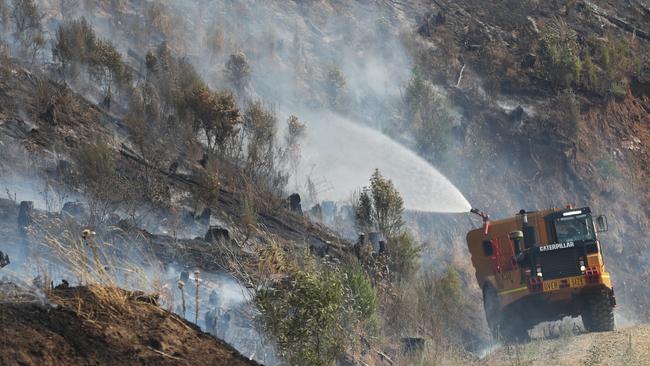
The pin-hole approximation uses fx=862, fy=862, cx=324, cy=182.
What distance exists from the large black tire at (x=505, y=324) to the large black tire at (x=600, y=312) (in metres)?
1.80

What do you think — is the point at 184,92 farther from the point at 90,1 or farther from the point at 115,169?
the point at 90,1

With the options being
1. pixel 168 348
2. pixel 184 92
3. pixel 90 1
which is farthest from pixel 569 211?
pixel 90 1

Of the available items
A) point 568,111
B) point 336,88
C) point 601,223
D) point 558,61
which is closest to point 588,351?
point 601,223

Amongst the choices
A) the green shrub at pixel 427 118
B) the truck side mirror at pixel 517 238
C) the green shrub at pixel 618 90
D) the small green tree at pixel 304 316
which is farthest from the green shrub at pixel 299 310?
the green shrub at pixel 618 90

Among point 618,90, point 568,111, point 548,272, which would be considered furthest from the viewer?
point 618,90

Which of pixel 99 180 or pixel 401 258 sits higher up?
pixel 99 180

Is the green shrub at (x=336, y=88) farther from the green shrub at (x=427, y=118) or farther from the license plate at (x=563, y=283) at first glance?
the license plate at (x=563, y=283)

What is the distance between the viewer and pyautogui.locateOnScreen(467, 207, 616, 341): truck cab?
19250mm

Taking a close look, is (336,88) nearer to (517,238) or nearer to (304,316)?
(517,238)

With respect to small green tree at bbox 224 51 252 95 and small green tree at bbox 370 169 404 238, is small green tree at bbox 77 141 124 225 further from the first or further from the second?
small green tree at bbox 224 51 252 95

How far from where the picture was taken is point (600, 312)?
1908 centimetres

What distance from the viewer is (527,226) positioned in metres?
20.1

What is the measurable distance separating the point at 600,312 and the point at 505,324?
99.8 inches

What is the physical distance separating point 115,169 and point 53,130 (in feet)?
6.71
